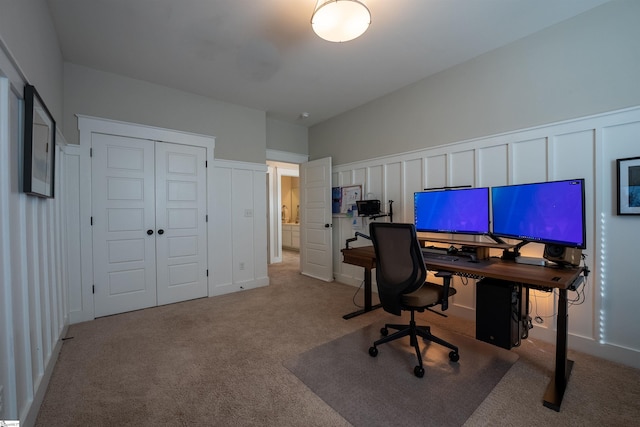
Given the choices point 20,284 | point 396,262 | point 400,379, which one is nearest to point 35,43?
point 20,284

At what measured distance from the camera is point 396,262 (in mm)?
2098

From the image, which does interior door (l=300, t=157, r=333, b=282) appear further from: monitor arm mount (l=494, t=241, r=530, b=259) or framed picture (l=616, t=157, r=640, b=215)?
framed picture (l=616, t=157, r=640, b=215)

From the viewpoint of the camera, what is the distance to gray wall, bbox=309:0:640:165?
2.05 meters

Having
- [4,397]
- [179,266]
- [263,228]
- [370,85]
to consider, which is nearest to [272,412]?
[4,397]

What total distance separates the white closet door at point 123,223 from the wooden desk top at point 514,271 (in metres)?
3.32

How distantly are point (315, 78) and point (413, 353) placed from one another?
124 inches

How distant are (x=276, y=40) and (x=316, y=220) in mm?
2817

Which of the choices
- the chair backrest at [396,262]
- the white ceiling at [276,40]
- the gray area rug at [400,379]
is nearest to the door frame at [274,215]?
the white ceiling at [276,40]

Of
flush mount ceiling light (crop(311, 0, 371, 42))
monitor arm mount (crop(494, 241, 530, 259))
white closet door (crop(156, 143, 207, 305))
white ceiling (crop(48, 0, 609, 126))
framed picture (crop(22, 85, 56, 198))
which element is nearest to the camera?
framed picture (crop(22, 85, 56, 198))

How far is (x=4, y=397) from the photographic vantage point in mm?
1230

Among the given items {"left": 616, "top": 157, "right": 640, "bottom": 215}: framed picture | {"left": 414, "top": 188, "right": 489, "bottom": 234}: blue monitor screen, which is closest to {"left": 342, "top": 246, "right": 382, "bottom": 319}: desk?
{"left": 414, "top": 188, "right": 489, "bottom": 234}: blue monitor screen

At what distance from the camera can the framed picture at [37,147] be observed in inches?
57.9

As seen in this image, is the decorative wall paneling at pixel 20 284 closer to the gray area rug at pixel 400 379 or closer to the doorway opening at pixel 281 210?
the gray area rug at pixel 400 379

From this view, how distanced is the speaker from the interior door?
2909 millimetres
